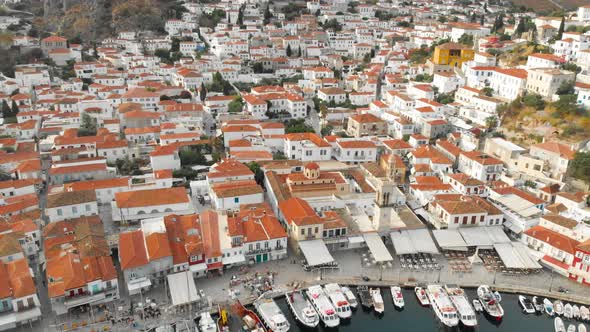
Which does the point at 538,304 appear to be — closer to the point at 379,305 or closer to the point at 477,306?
the point at 477,306

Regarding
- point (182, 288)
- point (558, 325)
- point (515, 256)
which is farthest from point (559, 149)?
point (182, 288)

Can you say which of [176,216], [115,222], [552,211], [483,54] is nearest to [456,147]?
[552,211]

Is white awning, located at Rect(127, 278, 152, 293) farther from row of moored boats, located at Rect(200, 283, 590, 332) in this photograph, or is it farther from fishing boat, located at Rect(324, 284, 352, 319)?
fishing boat, located at Rect(324, 284, 352, 319)

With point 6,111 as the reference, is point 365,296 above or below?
below

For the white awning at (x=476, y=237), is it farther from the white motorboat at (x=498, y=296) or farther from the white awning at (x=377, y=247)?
the white awning at (x=377, y=247)

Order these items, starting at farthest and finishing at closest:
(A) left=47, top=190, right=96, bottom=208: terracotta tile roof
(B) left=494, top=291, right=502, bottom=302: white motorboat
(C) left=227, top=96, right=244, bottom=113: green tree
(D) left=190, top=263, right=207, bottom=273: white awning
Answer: (C) left=227, top=96, right=244, bottom=113: green tree
(A) left=47, top=190, right=96, bottom=208: terracotta tile roof
(D) left=190, top=263, right=207, bottom=273: white awning
(B) left=494, top=291, right=502, bottom=302: white motorboat

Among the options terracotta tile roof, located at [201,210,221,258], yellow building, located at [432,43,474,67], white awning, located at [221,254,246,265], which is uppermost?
yellow building, located at [432,43,474,67]

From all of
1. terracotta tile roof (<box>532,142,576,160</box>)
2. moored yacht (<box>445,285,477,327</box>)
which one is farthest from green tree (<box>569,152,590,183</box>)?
moored yacht (<box>445,285,477,327</box>)

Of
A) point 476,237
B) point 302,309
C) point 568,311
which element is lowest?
point 568,311
